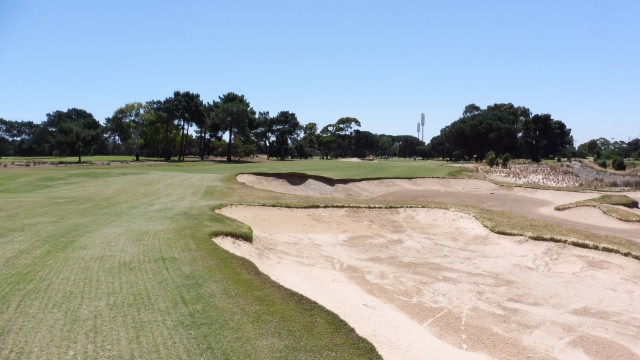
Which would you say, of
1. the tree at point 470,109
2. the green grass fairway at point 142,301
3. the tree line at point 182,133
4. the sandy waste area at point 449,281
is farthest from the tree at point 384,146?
the green grass fairway at point 142,301

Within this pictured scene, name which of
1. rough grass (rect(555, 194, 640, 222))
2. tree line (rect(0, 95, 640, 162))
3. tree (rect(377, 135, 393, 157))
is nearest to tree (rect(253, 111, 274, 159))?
tree line (rect(0, 95, 640, 162))

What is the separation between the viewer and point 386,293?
1114 centimetres

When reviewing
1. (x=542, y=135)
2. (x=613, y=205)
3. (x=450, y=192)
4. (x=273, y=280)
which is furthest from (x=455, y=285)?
(x=542, y=135)

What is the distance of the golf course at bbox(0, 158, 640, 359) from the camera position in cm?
596

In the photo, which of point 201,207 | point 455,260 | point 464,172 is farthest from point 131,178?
point 464,172

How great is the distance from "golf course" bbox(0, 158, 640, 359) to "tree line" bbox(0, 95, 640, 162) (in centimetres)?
5620

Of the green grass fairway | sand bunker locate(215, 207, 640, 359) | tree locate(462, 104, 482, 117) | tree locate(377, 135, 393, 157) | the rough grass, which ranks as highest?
tree locate(462, 104, 482, 117)

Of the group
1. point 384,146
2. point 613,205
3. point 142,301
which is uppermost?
point 384,146

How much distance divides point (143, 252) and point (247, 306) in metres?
4.11

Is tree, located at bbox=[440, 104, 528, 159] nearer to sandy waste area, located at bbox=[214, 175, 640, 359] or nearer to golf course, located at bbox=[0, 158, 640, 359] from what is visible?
golf course, located at bbox=[0, 158, 640, 359]

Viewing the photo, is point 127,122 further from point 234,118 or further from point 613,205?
point 613,205

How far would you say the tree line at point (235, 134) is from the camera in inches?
3054

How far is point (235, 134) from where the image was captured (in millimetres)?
81688

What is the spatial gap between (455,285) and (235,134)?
73247 mm
